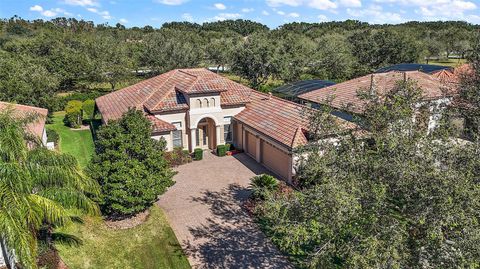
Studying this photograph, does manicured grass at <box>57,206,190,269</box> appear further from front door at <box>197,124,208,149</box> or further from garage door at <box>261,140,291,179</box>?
front door at <box>197,124,208,149</box>

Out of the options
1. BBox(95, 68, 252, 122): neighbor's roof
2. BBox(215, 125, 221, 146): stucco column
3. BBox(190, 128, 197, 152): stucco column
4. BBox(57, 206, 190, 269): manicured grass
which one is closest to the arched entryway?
BBox(215, 125, 221, 146): stucco column

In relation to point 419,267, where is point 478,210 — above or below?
above

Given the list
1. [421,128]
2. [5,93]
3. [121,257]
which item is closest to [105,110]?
[5,93]

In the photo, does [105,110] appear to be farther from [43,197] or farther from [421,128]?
[421,128]

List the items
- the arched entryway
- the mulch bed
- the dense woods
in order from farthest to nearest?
the dense woods, the arched entryway, the mulch bed

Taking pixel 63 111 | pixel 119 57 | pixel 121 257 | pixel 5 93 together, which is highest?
pixel 119 57

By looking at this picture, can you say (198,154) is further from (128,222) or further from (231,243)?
(231,243)

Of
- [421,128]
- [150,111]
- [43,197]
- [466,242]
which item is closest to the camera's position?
[466,242]
